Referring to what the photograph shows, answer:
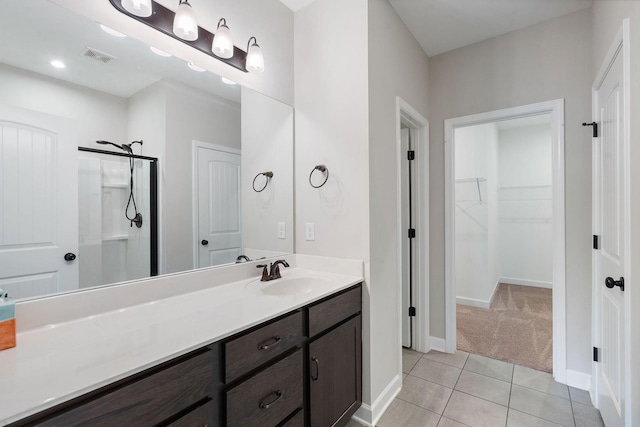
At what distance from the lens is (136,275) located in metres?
1.34

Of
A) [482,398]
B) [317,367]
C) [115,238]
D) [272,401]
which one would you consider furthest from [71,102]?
→ [482,398]

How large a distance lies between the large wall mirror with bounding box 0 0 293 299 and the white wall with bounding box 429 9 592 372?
1.73m

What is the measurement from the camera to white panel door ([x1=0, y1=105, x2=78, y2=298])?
3.34 feet

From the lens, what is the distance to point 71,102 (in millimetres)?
1165

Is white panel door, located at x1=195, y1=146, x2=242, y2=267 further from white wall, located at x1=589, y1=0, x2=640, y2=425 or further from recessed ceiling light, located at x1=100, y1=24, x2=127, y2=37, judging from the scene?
white wall, located at x1=589, y1=0, x2=640, y2=425

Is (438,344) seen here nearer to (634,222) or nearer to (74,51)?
(634,222)

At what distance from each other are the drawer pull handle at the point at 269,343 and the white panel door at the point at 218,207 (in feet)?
2.17

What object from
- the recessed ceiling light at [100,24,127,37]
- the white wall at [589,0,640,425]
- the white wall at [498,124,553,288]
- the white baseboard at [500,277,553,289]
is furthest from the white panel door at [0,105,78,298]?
the white baseboard at [500,277,553,289]

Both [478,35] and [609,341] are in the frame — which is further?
[478,35]

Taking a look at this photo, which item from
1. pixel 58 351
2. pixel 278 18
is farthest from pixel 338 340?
pixel 278 18

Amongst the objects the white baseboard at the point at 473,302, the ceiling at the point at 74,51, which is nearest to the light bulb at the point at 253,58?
the ceiling at the point at 74,51

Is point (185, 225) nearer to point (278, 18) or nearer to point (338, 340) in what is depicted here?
point (338, 340)

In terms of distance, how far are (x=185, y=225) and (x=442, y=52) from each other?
2.65 m

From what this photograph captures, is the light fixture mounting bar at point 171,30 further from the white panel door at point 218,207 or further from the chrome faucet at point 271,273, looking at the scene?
the chrome faucet at point 271,273
